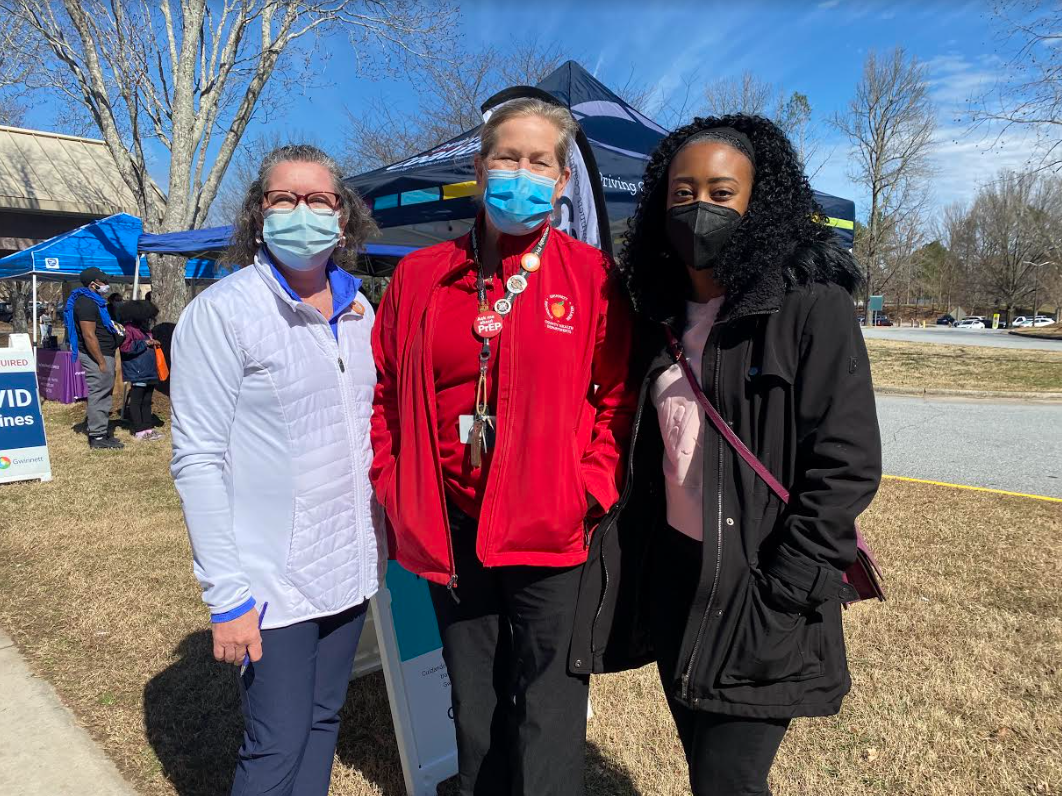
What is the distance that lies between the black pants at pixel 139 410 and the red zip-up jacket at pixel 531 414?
29.8 feet

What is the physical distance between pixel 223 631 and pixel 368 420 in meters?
0.64

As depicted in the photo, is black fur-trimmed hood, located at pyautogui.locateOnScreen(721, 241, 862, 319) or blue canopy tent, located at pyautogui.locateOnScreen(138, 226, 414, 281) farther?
blue canopy tent, located at pyautogui.locateOnScreen(138, 226, 414, 281)

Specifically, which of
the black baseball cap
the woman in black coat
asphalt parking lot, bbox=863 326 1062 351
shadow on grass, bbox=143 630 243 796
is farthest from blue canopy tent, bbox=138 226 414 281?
asphalt parking lot, bbox=863 326 1062 351

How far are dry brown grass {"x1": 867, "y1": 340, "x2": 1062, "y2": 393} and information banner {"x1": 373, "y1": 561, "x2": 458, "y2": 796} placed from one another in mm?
13551

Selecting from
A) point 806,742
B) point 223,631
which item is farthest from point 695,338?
point 806,742

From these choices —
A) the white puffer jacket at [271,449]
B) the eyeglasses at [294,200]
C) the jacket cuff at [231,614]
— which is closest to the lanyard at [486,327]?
the white puffer jacket at [271,449]

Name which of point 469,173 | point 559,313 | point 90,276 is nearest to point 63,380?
point 90,276

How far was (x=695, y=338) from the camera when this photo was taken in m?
1.71

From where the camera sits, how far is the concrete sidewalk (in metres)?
2.62

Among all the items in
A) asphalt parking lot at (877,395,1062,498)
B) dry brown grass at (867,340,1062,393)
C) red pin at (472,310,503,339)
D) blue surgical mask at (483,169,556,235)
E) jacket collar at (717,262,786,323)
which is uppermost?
blue surgical mask at (483,169,556,235)

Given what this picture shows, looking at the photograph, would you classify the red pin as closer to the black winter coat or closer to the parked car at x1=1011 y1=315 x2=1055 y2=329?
the black winter coat

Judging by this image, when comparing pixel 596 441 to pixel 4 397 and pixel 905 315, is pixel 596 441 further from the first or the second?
pixel 905 315

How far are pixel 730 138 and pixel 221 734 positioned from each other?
10.2 ft

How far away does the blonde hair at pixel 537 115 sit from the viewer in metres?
1.72
